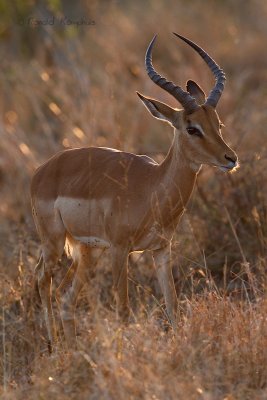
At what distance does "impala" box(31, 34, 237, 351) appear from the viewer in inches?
275

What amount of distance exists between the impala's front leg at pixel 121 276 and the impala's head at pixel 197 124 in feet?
2.82

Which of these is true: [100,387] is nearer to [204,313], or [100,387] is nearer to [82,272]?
[204,313]

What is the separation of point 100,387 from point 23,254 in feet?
12.4

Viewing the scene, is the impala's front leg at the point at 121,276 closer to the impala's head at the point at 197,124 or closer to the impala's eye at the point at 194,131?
the impala's head at the point at 197,124

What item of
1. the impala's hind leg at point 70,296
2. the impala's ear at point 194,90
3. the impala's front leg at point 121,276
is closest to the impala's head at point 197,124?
the impala's ear at point 194,90

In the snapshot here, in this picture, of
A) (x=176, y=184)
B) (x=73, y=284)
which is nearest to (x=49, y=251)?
(x=73, y=284)

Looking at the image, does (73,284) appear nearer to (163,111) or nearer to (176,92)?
(163,111)

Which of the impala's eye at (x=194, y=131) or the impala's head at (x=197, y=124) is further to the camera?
the impala's eye at (x=194, y=131)

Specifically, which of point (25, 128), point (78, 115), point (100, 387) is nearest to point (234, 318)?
point (100, 387)

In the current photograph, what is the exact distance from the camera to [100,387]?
541 cm

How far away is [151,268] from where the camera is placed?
8891 millimetres

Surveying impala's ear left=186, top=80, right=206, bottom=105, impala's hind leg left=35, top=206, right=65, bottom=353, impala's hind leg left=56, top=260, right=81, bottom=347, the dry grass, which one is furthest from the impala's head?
impala's hind leg left=56, top=260, right=81, bottom=347

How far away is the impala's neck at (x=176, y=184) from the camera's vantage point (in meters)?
7.10

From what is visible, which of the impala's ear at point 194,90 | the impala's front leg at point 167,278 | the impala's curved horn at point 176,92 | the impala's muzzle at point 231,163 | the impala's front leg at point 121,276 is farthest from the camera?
the impala's ear at point 194,90
